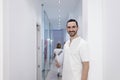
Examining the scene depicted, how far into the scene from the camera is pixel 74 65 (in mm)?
2189

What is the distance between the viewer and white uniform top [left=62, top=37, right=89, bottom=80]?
212 centimetres

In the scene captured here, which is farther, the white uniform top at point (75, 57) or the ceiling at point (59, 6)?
the ceiling at point (59, 6)

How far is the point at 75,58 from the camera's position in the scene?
2.18 meters
